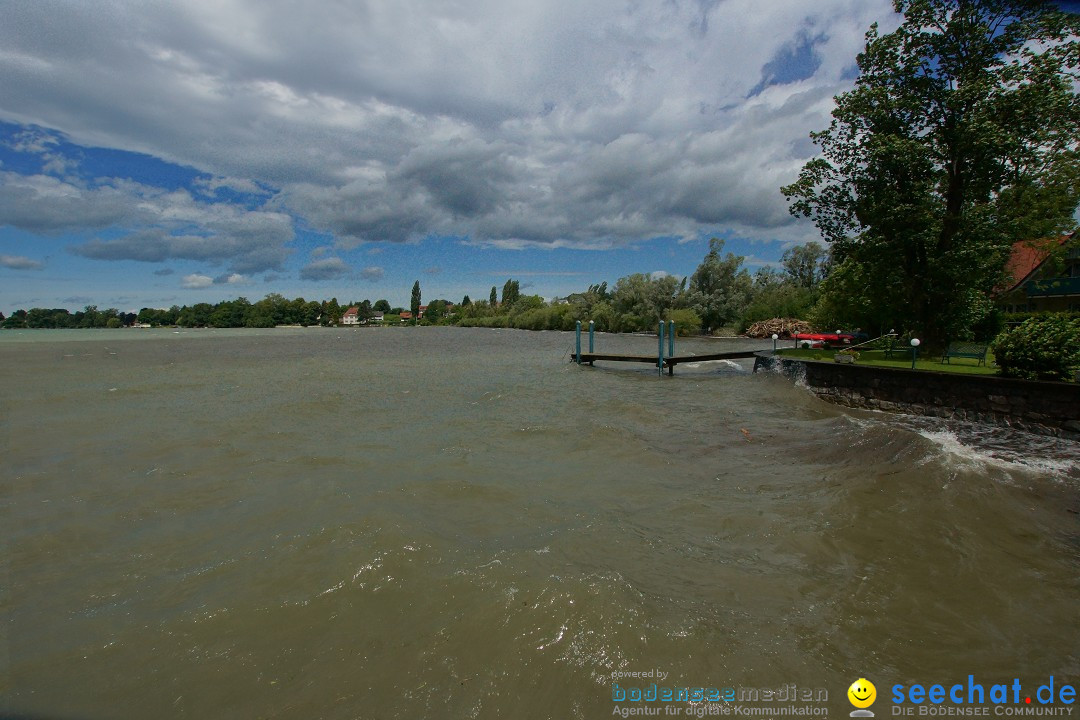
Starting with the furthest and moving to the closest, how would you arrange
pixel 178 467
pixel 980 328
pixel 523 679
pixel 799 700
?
pixel 980 328
pixel 178 467
pixel 523 679
pixel 799 700

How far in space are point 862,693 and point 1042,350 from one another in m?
11.1

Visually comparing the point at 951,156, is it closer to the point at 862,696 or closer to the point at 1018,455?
the point at 1018,455

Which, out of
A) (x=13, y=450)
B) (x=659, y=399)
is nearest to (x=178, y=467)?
(x=13, y=450)

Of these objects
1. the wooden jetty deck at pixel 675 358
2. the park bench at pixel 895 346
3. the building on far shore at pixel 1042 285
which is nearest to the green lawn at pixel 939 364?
the park bench at pixel 895 346

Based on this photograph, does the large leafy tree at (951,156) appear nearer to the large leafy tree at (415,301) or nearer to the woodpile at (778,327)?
the woodpile at (778,327)

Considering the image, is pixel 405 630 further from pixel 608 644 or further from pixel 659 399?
pixel 659 399

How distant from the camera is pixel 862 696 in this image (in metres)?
3.01

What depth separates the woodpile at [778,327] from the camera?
55.2m

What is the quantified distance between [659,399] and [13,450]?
585 inches

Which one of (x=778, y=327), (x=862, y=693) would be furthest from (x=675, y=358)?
(x=778, y=327)

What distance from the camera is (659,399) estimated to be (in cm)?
1612

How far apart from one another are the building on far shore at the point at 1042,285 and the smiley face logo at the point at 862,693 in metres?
28.5

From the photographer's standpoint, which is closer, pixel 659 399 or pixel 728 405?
pixel 728 405

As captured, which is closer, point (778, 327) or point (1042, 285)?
point (1042, 285)
